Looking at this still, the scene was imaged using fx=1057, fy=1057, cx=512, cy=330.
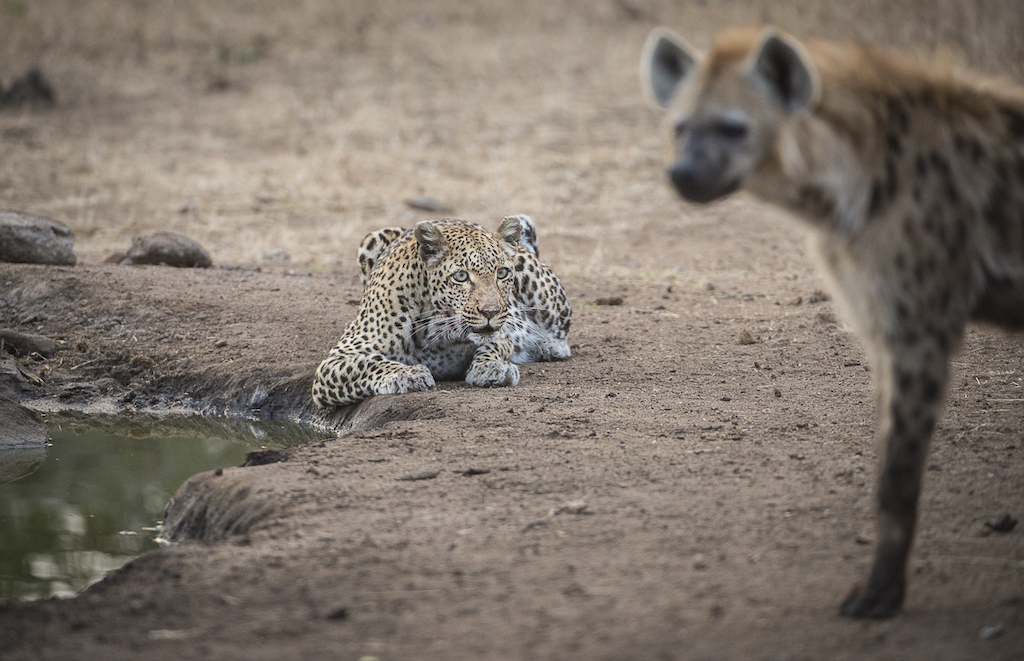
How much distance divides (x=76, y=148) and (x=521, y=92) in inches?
283

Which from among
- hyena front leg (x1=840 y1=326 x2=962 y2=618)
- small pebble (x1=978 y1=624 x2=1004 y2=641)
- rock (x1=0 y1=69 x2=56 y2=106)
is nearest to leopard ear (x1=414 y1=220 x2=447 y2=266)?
hyena front leg (x1=840 y1=326 x2=962 y2=618)

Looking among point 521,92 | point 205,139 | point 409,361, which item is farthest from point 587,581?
point 521,92

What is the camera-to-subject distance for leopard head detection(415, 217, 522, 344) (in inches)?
268

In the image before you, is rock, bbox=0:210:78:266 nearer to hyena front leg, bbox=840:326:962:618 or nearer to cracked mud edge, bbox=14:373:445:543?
cracked mud edge, bbox=14:373:445:543

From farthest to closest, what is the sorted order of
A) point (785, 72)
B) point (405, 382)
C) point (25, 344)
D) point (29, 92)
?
1. point (29, 92)
2. point (25, 344)
3. point (405, 382)
4. point (785, 72)

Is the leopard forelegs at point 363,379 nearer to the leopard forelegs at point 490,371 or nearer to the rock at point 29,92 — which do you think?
the leopard forelegs at point 490,371

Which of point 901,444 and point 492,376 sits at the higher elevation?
point 901,444

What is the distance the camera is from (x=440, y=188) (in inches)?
545

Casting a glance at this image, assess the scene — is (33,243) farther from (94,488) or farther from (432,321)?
(432,321)

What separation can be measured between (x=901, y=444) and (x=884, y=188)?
2.67 ft

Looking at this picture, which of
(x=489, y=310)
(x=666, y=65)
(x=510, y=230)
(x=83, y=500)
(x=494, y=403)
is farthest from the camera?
(x=510, y=230)

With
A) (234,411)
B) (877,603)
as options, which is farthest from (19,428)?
(877,603)

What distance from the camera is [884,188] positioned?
3375mm

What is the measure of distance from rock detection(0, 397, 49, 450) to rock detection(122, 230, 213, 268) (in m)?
3.36
